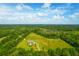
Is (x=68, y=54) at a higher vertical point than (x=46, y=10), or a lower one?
lower

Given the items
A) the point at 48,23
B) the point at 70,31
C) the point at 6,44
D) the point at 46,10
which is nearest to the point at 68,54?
the point at 70,31

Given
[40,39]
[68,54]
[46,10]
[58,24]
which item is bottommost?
[68,54]

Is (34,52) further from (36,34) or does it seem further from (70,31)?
(70,31)

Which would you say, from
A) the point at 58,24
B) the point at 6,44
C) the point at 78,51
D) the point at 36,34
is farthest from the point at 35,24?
the point at 78,51
